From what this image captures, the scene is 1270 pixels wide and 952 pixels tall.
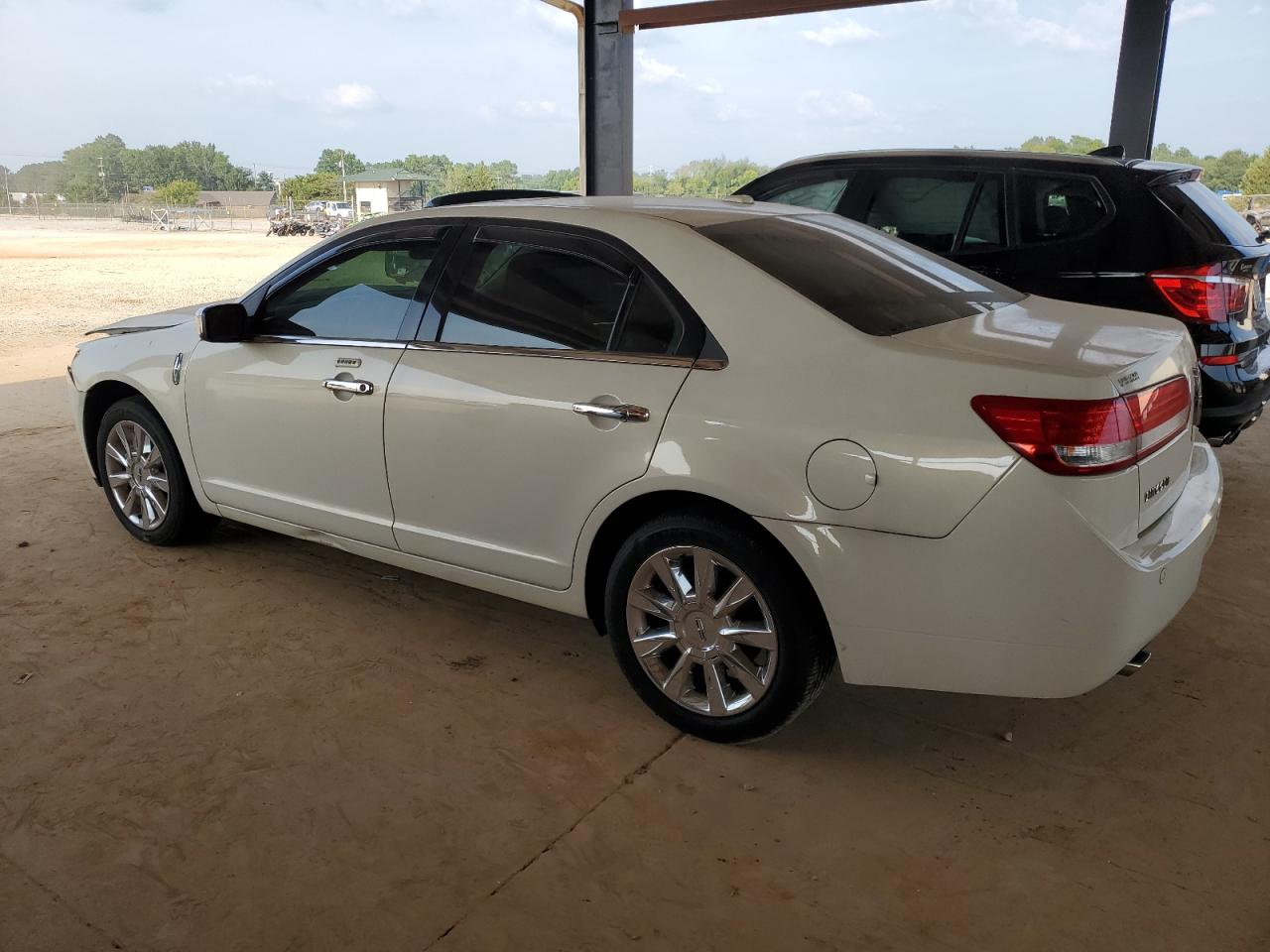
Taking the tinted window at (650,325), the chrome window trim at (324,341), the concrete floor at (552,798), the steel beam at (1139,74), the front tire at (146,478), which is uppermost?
the steel beam at (1139,74)

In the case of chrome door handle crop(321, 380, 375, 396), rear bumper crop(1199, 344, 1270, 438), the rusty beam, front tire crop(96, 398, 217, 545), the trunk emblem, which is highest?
the rusty beam

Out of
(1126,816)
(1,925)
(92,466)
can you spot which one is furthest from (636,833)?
(92,466)

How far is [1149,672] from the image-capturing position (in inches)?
134

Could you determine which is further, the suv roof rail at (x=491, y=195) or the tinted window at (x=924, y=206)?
the tinted window at (x=924, y=206)

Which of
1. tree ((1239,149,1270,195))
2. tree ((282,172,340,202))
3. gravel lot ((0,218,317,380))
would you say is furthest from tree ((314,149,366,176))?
tree ((1239,149,1270,195))

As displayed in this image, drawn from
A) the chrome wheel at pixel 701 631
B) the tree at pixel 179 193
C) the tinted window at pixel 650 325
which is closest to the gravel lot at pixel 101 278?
the tinted window at pixel 650 325

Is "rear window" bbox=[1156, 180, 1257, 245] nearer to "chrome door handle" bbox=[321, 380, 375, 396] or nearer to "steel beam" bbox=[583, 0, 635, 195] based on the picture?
"chrome door handle" bbox=[321, 380, 375, 396]

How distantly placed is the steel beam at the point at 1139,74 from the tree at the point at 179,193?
201ft

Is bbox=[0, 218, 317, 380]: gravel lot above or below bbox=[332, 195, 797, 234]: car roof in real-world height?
below

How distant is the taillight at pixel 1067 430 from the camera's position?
7.58 ft

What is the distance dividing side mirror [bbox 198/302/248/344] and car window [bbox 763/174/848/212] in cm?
335

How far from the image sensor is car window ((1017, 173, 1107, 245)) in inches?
199

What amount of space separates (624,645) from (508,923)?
3.14 feet

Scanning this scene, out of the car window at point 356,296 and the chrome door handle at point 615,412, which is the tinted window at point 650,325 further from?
the car window at point 356,296
